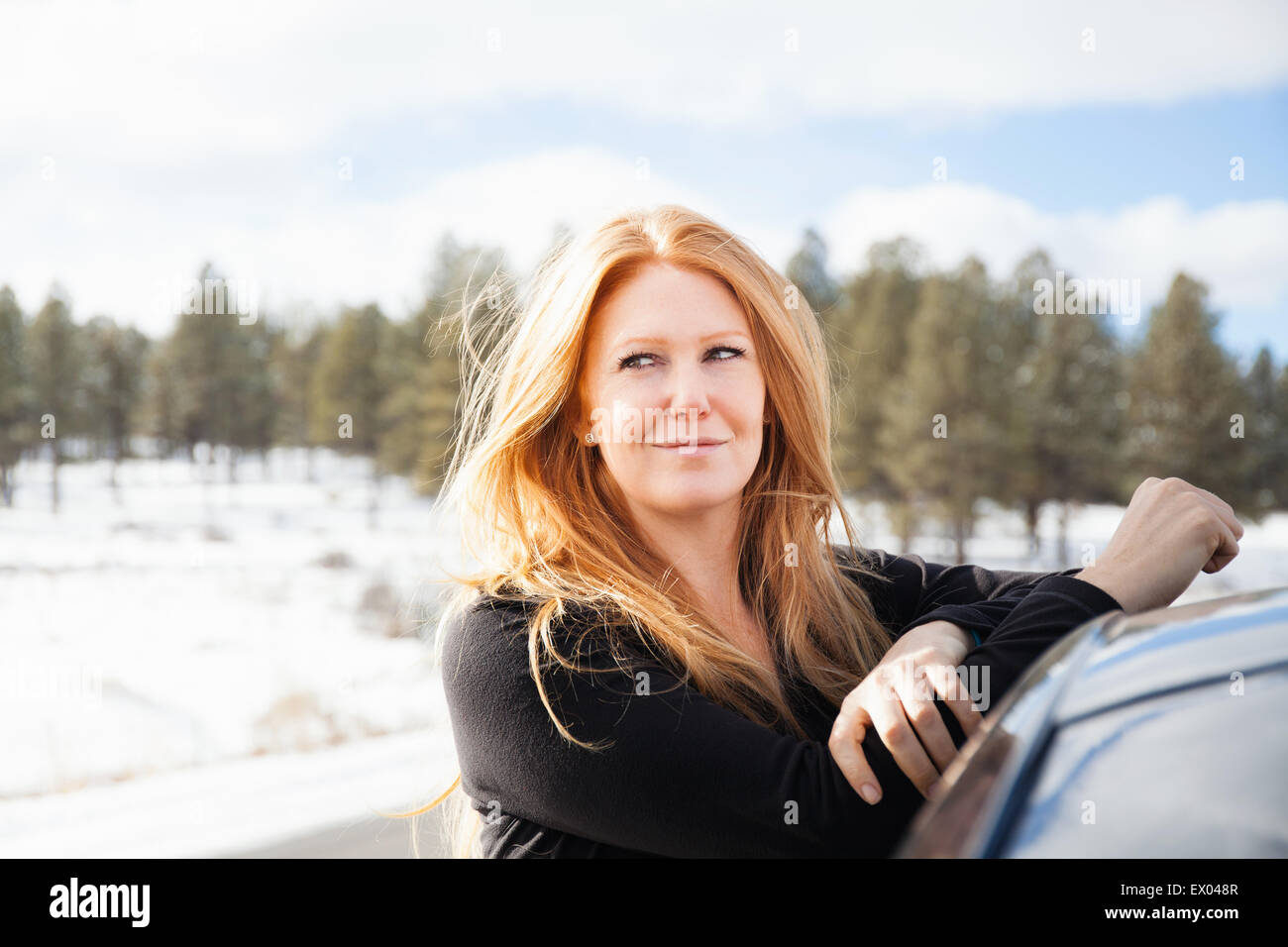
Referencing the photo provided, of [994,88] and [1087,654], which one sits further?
[994,88]

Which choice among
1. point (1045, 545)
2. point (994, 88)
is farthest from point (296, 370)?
point (994, 88)

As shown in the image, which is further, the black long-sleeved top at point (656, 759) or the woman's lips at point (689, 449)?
the woman's lips at point (689, 449)

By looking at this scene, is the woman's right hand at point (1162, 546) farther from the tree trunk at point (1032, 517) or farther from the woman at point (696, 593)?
the tree trunk at point (1032, 517)

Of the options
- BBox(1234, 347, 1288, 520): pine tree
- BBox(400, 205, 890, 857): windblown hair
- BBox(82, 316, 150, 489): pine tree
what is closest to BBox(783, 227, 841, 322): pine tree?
BBox(1234, 347, 1288, 520): pine tree

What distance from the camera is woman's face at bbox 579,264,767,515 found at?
191 cm

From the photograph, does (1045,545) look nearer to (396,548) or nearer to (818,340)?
(396,548)

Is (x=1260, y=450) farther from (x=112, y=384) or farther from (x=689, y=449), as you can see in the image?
(x=112, y=384)

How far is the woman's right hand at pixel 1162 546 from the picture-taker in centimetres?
150

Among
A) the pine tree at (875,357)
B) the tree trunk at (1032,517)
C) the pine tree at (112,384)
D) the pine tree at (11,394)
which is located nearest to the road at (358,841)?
the pine tree at (875,357)

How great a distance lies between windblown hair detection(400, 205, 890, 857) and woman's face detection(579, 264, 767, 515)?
4 cm

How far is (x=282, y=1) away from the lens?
9194 cm

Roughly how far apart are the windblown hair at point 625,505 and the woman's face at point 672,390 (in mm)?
43
